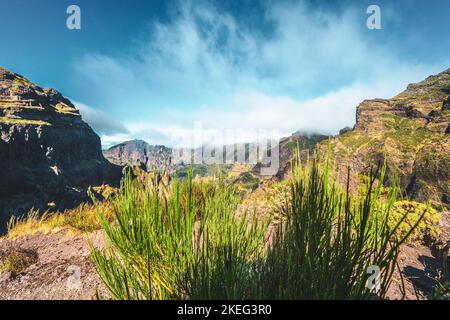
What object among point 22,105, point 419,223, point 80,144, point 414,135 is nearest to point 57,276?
point 419,223

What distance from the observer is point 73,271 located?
457 centimetres

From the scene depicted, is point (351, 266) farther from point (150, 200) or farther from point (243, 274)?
point (150, 200)

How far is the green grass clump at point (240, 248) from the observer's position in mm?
1417

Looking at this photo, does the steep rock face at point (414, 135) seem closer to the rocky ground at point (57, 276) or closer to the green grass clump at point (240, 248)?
the rocky ground at point (57, 276)

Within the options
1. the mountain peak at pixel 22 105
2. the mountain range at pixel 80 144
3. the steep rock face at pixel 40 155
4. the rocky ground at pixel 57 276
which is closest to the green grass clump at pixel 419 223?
the rocky ground at pixel 57 276

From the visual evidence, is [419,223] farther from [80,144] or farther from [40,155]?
[80,144]

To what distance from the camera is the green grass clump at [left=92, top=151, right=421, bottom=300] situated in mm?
1417

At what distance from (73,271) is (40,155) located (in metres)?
164

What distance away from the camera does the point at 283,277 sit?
5.76ft

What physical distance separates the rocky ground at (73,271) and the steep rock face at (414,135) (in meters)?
91.2

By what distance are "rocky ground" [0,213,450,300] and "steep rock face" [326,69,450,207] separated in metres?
91.2

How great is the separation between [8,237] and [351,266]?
9.86m

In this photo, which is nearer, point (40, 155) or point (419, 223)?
→ point (419, 223)
